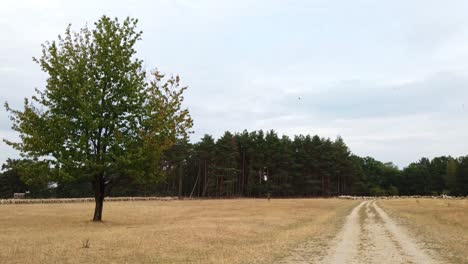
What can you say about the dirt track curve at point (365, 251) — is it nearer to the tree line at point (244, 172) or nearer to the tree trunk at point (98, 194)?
the tree trunk at point (98, 194)

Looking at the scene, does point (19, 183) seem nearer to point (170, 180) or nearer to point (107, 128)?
point (170, 180)

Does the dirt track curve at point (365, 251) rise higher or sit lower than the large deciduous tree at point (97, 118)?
lower

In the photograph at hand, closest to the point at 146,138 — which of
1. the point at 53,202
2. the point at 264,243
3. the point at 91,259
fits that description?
the point at 264,243

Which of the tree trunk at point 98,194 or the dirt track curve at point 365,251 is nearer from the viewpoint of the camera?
the dirt track curve at point 365,251

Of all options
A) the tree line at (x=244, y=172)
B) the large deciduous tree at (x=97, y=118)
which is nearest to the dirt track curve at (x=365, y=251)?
the large deciduous tree at (x=97, y=118)

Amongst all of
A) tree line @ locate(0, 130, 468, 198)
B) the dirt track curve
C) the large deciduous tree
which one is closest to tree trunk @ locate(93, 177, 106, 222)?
the large deciduous tree

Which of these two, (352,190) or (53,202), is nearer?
(53,202)

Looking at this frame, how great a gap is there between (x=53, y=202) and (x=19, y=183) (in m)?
46.8

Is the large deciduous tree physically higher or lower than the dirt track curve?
higher

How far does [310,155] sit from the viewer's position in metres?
130

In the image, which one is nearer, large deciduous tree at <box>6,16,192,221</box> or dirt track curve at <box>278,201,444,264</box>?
dirt track curve at <box>278,201,444,264</box>

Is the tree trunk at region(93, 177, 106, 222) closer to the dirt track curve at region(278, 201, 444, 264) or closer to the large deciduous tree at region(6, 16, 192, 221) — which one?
the large deciduous tree at region(6, 16, 192, 221)

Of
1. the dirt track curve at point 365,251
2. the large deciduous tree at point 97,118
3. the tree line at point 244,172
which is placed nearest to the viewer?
the dirt track curve at point 365,251

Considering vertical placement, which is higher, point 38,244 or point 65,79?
point 65,79
